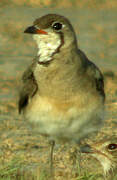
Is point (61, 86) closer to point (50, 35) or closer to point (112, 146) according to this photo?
point (50, 35)

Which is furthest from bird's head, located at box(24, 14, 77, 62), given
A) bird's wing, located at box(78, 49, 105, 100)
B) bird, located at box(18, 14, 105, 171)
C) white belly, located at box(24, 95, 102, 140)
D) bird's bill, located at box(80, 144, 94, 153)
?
bird's bill, located at box(80, 144, 94, 153)

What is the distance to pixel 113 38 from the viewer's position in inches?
547

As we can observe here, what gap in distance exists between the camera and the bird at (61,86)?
5.78 metres

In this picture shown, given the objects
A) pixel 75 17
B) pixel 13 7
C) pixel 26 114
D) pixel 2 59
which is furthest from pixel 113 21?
pixel 26 114

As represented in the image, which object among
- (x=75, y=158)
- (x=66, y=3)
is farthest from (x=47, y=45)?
(x=66, y=3)

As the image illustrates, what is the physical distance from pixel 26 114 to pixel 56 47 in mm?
866

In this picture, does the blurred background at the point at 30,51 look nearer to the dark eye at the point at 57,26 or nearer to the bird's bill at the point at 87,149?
the bird's bill at the point at 87,149

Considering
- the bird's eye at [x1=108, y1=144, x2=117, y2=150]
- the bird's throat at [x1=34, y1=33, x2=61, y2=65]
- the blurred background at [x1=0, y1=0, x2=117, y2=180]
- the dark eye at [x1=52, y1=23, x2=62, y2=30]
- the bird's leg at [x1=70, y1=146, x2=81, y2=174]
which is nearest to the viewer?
the bird's throat at [x1=34, y1=33, x2=61, y2=65]

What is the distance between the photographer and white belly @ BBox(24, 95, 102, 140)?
590cm

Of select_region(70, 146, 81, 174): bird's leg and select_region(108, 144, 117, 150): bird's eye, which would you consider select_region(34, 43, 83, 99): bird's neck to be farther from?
select_region(70, 146, 81, 174): bird's leg

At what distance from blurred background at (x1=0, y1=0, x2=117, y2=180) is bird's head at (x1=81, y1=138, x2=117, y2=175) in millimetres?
340

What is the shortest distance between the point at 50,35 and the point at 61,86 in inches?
19.9

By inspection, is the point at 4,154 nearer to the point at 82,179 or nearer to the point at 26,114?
the point at 26,114

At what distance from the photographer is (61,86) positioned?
584 cm
